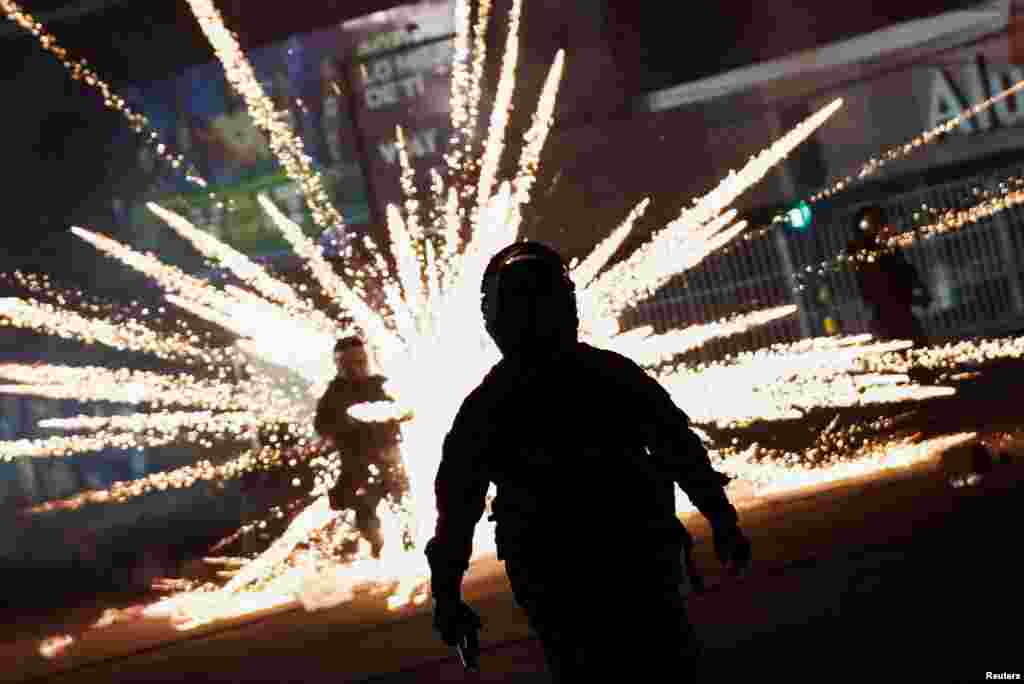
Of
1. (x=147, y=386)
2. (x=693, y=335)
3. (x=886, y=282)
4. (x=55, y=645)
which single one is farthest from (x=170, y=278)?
(x=886, y=282)

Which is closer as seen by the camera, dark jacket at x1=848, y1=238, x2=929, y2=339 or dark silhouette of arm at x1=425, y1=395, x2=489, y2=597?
dark silhouette of arm at x1=425, y1=395, x2=489, y2=597

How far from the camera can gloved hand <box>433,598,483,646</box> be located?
4945mm

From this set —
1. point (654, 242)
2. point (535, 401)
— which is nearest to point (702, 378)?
point (654, 242)

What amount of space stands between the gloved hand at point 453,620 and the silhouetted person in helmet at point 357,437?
24.7 ft

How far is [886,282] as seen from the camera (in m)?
15.0

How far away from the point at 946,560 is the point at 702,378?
13.5 metres

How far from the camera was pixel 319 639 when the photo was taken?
32.9 feet

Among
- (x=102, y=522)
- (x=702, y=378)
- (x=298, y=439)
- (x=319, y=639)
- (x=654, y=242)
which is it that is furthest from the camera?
(x=102, y=522)

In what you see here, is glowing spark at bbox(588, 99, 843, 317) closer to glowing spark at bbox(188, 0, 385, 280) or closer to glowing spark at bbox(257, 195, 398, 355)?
glowing spark at bbox(188, 0, 385, 280)

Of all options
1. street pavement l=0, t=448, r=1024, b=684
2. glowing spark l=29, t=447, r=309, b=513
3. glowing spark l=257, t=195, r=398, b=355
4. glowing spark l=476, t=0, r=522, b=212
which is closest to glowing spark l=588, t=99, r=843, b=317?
glowing spark l=476, t=0, r=522, b=212

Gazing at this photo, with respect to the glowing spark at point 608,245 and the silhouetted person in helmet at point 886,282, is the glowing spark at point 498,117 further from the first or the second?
the silhouetted person in helmet at point 886,282

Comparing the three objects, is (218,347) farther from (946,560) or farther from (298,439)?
(946,560)

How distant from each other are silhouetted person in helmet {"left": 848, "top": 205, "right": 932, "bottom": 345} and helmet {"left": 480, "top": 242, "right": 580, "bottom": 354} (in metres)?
10.5

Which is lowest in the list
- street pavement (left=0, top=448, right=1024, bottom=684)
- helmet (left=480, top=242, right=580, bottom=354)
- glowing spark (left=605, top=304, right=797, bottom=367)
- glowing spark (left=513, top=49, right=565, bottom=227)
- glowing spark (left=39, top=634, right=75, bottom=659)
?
street pavement (left=0, top=448, right=1024, bottom=684)
